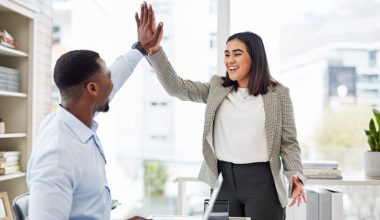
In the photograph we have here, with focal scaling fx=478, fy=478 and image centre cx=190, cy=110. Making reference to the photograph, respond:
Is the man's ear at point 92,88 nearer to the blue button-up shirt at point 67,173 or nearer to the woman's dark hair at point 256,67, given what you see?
the blue button-up shirt at point 67,173

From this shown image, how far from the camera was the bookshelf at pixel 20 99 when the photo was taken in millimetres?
3102

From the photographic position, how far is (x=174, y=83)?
2262mm

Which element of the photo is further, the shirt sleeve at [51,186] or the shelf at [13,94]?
the shelf at [13,94]

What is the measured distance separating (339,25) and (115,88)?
2.19m

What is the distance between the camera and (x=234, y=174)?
208cm

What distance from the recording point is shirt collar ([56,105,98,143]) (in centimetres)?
129

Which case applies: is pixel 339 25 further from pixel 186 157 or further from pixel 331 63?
pixel 186 157

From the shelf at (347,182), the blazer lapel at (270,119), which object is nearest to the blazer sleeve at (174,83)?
the blazer lapel at (270,119)

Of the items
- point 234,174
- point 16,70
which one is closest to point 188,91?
point 234,174

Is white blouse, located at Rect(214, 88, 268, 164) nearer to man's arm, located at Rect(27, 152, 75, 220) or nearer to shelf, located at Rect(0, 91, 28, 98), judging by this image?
man's arm, located at Rect(27, 152, 75, 220)

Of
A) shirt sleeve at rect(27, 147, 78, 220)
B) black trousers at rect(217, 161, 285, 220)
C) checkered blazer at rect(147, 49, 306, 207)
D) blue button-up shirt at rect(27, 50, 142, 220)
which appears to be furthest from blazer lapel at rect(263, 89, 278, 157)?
shirt sleeve at rect(27, 147, 78, 220)

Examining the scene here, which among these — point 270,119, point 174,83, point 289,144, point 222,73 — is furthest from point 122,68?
point 222,73

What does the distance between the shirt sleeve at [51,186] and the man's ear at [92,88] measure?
8.2 inches

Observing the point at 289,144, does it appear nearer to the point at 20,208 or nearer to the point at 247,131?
the point at 247,131
